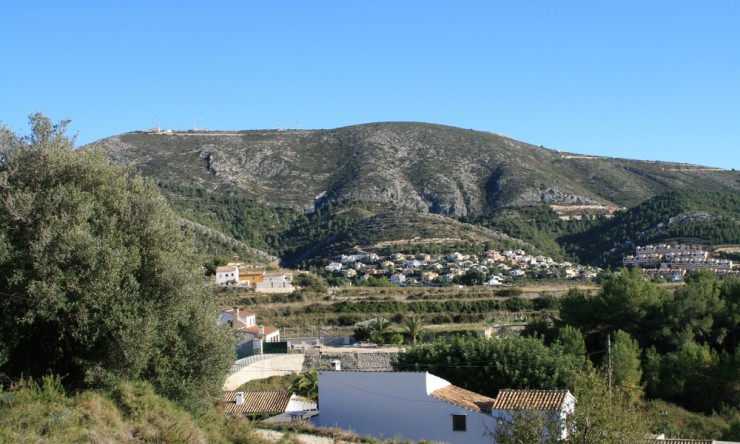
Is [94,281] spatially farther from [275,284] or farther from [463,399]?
[275,284]

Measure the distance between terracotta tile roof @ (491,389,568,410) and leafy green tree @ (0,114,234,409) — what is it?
22.9 ft

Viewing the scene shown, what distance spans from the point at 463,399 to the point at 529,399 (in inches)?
99.5

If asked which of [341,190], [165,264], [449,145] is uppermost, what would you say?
[449,145]

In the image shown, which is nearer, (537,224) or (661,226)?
(661,226)

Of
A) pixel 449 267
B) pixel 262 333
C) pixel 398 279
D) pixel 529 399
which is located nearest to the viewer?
pixel 529 399

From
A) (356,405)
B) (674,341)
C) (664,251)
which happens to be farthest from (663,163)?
(356,405)

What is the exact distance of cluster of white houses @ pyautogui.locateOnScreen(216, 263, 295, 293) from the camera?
180ft

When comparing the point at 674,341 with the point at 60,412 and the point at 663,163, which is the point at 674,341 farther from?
the point at 663,163

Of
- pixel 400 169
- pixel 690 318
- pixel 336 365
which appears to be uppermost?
pixel 400 169

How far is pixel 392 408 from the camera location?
18.3 meters

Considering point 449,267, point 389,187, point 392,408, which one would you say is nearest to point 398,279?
point 449,267

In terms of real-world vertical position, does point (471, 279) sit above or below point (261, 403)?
above

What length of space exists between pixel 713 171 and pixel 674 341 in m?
86.3

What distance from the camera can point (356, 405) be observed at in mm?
19000
